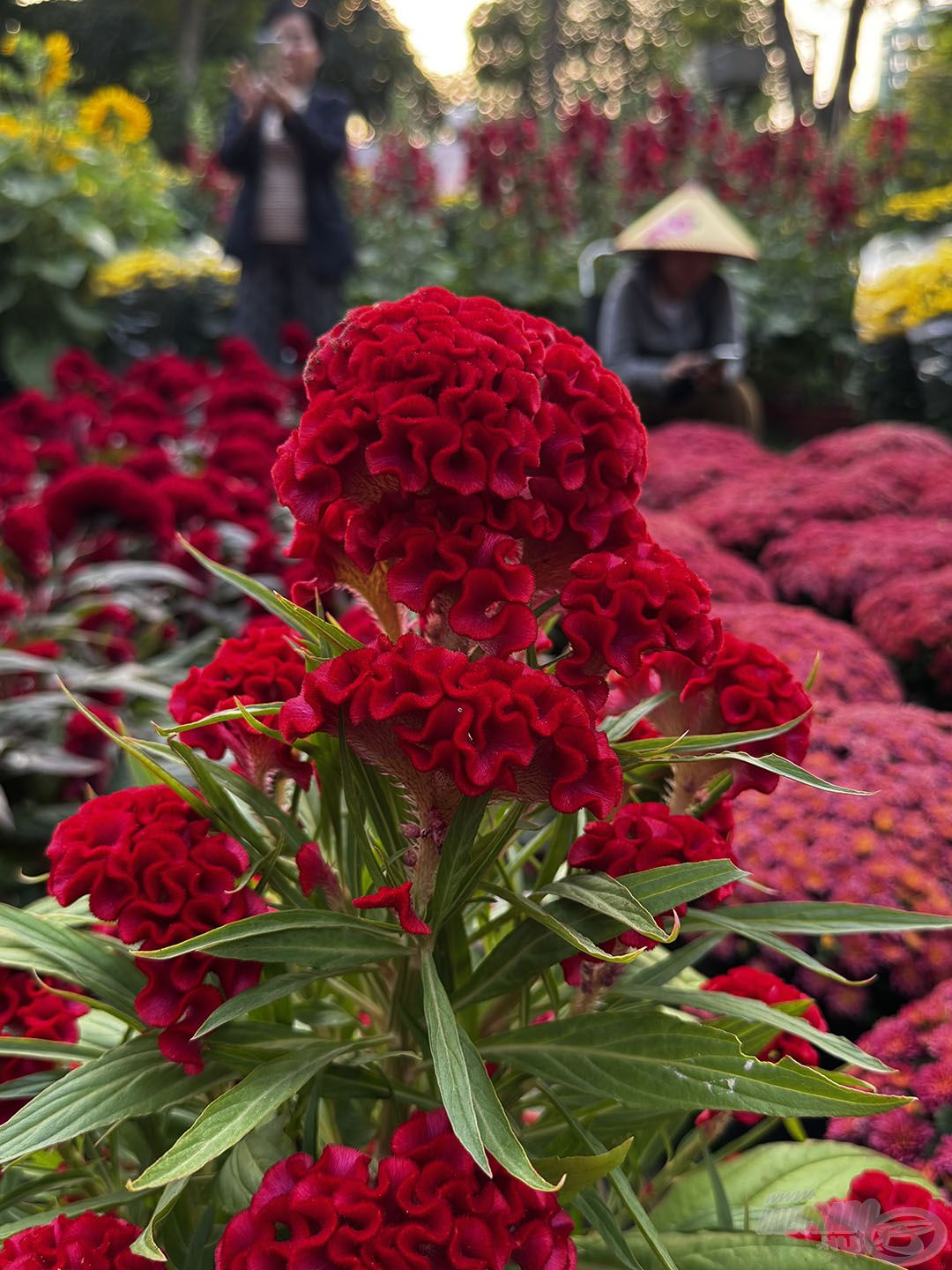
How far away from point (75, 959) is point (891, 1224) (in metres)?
0.79

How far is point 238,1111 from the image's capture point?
871 millimetres

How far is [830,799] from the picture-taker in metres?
2.15

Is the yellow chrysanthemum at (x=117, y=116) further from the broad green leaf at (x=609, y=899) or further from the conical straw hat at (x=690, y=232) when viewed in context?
the broad green leaf at (x=609, y=899)

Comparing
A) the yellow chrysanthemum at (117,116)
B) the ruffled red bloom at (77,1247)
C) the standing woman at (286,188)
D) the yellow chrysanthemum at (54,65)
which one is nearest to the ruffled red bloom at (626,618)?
the ruffled red bloom at (77,1247)

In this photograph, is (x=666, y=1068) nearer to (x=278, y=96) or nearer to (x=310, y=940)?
(x=310, y=940)

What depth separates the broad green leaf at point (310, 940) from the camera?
923mm

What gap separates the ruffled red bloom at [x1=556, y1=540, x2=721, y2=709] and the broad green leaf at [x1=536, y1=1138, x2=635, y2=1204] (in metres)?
0.36

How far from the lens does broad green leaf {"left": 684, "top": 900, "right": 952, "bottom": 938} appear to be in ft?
3.51

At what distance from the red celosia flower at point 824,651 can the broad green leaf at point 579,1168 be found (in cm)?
178

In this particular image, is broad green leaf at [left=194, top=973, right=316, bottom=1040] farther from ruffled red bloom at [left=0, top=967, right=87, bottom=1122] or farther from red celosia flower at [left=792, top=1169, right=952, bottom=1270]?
red celosia flower at [left=792, top=1169, right=952, bottom=1270]

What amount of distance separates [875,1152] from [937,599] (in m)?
1.85

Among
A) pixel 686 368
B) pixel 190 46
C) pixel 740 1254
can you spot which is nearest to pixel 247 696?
pixel 740 1254

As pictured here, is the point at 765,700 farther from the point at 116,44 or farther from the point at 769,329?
the point at 116,44

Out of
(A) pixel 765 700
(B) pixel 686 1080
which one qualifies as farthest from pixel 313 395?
(B) pixel 686 1080
